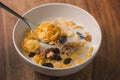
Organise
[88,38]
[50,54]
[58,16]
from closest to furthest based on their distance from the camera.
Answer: [50,54] → [88,38] → [58,16]

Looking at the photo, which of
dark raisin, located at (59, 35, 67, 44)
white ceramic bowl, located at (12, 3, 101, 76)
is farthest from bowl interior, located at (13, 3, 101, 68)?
dark raisin, located at (59, 35, 67, 44)

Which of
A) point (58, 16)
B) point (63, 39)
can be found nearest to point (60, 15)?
point (58, 16)

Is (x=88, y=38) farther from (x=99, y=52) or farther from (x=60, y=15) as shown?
(x=60, y=15)

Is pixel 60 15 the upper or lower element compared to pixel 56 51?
upper

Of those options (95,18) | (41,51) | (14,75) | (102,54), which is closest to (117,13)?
(95,18)

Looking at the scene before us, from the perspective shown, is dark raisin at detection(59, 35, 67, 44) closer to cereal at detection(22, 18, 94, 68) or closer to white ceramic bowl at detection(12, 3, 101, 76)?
cereal at detection(22, 18, 94, 68)

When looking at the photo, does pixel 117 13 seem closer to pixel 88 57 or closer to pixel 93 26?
pixel 93 26

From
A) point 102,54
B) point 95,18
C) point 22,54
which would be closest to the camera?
point 22,54
